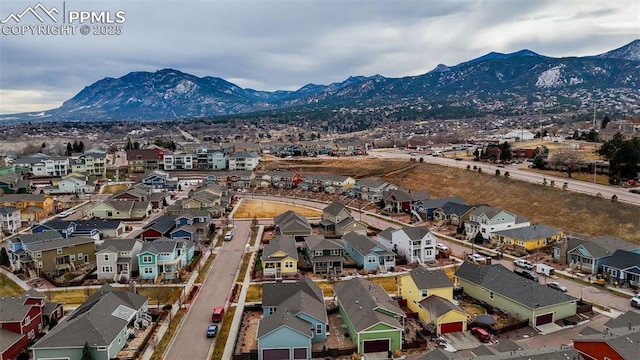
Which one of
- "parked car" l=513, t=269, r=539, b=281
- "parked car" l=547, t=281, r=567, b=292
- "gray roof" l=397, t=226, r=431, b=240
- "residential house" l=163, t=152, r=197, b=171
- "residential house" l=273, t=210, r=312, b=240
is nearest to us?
"parked car" l=547, t=281, r=567, b=292

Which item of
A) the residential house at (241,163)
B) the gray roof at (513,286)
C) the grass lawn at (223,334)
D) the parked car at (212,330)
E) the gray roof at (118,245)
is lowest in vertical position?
the grass lawn at (223,334)

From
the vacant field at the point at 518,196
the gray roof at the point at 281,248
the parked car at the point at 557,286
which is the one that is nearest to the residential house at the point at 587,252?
the parked car at the point at 557,286

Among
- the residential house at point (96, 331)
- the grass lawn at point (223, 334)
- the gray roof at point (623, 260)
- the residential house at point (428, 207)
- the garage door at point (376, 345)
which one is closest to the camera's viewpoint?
the residential house at point (96, 331)

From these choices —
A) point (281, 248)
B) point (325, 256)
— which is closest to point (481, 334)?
point (325, 256)

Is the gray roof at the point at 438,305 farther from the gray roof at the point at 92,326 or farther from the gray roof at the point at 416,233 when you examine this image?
the gray roof at the point at 92,326

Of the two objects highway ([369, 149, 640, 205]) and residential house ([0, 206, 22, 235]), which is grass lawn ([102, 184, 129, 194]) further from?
highway ([369, 149, 640, 205])

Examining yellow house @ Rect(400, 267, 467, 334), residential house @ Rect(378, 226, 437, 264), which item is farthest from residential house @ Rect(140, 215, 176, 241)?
yellow house @ Rect(400, 267, 467, 334)

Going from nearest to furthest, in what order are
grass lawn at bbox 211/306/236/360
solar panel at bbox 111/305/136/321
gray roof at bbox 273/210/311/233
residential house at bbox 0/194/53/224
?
1. grass lawn at bbox 211/306/236/360
2. solar panel at bbox 111/305/136/321
3. gray roof at bbox 273/210/311/233
4. residential house at bbox 0/194/53/224
